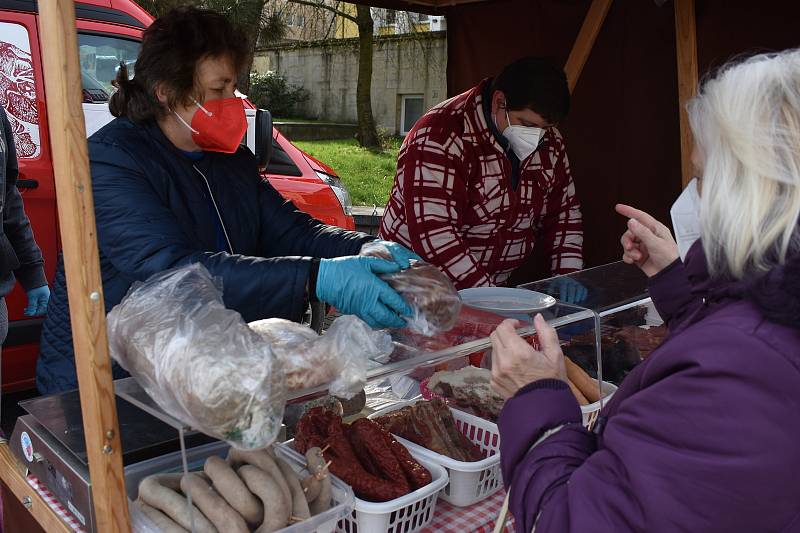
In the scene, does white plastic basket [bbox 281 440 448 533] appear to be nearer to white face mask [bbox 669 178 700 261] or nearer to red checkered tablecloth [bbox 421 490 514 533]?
red checkered tablecloth [bbox 421 490 514 533]

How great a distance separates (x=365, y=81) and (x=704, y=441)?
47.0ft

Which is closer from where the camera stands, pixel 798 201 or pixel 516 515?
pixel 798 201

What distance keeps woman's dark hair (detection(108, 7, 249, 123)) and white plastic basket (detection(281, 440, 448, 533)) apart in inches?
44.7

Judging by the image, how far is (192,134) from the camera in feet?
7.41

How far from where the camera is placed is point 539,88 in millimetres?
3062

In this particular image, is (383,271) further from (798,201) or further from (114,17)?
(114,17)

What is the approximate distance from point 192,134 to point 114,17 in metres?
3.11

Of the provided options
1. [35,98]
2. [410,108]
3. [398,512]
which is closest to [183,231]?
[398,512]

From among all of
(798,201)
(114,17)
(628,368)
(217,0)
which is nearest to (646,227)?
(628,368)

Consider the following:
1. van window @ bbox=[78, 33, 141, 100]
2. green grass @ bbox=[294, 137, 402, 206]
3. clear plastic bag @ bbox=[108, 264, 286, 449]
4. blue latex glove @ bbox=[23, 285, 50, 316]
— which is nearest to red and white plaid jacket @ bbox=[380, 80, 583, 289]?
blue latex glove @ bbox=[23, 285, 50, 316]

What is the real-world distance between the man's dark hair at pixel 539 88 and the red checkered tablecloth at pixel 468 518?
1.78m

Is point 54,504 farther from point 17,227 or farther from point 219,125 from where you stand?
point 17,227

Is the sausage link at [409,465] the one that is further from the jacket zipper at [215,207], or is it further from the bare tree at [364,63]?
the bare tree at [364,63]

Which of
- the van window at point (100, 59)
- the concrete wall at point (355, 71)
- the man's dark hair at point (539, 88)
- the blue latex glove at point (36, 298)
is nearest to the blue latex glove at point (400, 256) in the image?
the man's dark hair at point (539, 88)
